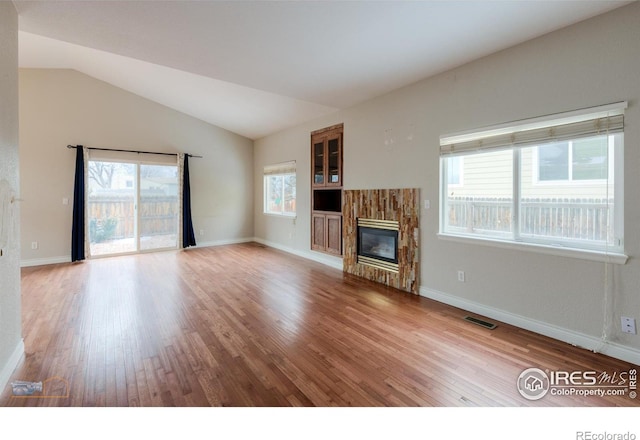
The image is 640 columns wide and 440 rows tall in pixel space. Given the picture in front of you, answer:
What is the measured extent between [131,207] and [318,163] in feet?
13.6

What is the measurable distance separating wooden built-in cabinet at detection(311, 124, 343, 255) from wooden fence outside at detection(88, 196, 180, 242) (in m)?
3.41

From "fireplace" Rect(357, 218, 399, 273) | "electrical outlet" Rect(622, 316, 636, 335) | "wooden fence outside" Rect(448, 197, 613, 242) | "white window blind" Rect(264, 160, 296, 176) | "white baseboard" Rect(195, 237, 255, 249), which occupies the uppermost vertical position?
"white window blind" Rect(264, 160, 296, 176)

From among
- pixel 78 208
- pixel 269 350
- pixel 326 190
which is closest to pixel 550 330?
pixel 269 350

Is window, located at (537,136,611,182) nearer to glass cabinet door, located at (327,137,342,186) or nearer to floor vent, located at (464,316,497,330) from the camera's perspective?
floor vent, located at (464,316,497,330)

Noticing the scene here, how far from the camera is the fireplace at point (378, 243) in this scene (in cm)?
415

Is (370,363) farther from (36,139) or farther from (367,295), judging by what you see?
(36,139)

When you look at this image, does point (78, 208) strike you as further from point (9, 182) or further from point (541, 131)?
point (541, 131)

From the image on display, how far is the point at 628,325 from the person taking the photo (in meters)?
2.25

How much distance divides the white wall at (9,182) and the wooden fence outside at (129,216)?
4.10 metres

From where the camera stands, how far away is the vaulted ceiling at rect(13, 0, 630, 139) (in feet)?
7.48

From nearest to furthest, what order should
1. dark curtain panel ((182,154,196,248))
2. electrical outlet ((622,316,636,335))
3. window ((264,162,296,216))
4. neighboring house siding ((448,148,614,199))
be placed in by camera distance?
1. electrical outlet ((622,316,636,335))
2. neighboring house siding ((448,148,614,199))
3. window ((264,162,296,216))
4. dark curtain panel ((182,154,196,248))

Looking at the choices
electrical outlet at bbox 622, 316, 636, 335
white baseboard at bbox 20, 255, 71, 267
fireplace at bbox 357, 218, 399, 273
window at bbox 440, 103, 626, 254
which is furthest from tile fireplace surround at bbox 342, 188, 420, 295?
white baseboard at bbox 20, 255, 71, 267

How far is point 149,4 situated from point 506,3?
274cm

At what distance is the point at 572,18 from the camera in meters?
2.37
